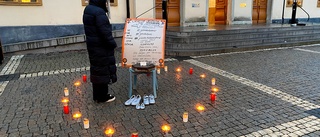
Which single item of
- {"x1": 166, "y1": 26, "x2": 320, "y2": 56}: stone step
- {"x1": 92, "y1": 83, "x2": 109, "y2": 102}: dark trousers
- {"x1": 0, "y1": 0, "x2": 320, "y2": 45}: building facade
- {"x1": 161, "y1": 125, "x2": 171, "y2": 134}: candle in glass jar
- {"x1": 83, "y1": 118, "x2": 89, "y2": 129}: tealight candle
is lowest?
{"x1": 161, "y1": 125, "x2": 171, "y2": 134}: candle in glass jar

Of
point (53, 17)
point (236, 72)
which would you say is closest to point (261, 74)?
point (236, 72)

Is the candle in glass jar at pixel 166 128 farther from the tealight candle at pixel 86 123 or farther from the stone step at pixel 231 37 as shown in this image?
the stone step at pixel 231 37

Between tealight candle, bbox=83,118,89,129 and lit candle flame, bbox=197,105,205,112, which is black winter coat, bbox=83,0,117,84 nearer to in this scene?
tealight candle, bbox=83,118,89,129

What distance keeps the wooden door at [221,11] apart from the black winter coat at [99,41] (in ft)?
33.3

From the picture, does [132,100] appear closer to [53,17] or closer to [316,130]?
[316,130]

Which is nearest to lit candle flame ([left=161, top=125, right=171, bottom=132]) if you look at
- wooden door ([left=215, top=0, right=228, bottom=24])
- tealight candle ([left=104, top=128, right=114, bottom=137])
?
tealight candle ([left=104, top=128, right=114, bottom=137])

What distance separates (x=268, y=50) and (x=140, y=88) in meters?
6.39

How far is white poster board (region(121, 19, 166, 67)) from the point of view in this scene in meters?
5.05

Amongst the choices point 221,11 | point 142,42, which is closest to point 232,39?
point 221,11

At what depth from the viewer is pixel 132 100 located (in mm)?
4656

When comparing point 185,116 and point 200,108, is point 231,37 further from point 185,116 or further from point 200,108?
point 185,116

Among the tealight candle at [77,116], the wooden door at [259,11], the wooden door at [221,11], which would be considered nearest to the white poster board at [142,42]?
the tealight candle at [77,116]

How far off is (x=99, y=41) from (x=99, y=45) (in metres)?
0.07

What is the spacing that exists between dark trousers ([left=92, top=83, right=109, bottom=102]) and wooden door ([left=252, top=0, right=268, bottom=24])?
1144 centimetres
